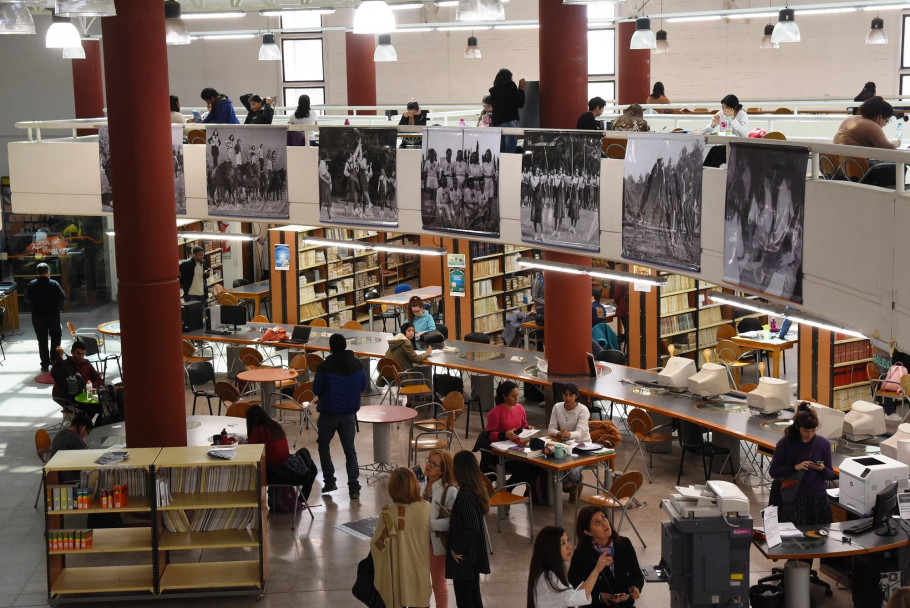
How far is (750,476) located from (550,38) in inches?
202

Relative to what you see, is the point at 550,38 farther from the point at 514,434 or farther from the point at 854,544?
the point at 854,544

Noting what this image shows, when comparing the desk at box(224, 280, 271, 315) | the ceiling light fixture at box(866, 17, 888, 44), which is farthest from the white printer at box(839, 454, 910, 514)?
the ceiling light fixture at box(866, 17, 888, 44)

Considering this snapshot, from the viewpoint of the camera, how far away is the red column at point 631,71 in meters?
20.1

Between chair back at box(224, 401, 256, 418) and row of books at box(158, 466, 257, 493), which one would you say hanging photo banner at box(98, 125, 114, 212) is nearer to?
chair back at box(224, 401, 256, 418)

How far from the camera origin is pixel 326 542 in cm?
960

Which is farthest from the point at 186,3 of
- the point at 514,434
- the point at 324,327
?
the point at 514,434

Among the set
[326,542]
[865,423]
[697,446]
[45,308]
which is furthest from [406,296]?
[865,423]

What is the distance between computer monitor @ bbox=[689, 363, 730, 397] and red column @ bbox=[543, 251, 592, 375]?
61.3 inches

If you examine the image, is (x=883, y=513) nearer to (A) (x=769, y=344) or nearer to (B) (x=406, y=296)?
(A) (x=769, y=344)

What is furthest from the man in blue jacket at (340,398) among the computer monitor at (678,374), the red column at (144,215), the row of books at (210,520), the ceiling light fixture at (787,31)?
the ceiling light fixture at (787,31)

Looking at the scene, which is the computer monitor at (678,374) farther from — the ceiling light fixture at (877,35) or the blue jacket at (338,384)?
the ceiling light fixture at (877,35)

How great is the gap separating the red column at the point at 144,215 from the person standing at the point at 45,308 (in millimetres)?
7195

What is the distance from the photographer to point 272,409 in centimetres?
1365

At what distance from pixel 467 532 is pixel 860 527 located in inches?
112
